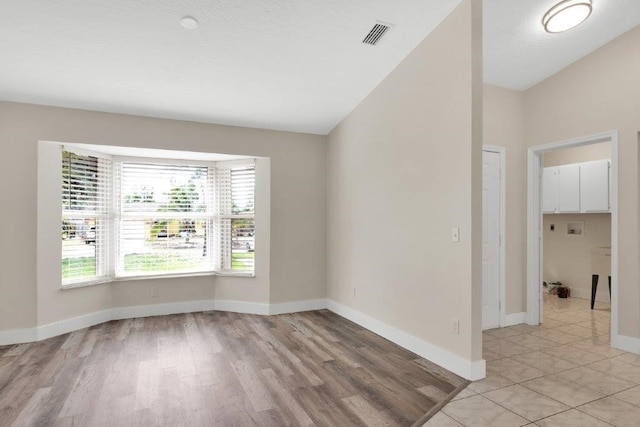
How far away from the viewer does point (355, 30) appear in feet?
10.4

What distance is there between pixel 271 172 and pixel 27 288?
3.01 m

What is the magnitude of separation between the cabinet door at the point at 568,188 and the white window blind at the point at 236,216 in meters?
4.74

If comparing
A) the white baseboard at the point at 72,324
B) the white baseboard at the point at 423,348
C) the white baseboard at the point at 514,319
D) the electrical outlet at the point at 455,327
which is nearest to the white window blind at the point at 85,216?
the white baseboard at the point at 72,324

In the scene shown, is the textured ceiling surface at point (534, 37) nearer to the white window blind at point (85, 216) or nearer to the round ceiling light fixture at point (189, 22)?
the round ceiling light fixture at point (189, 22)

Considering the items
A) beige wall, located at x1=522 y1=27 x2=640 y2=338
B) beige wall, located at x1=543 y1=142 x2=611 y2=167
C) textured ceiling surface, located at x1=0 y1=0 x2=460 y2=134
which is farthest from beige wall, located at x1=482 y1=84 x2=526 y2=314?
textured ceiling surface, located at x1=0 y1=0 x2=460 y2=134

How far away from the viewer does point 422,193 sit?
11.2ft

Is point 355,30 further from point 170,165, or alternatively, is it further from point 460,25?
point 170,165

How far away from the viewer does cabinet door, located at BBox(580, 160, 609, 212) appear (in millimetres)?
5035

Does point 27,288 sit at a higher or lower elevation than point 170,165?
lower

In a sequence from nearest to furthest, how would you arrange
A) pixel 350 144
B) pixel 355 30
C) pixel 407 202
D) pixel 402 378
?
pixel 402 378 < pixel 355 30 < pixel 407 202 < pixel 350 144

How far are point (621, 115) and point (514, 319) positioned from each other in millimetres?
2514

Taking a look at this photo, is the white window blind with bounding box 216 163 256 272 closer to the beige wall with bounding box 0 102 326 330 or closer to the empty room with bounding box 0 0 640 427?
the empty room with bounding box 0 0 640 427

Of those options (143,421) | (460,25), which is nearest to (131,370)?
(143,421)

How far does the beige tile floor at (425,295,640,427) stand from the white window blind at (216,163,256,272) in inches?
128
